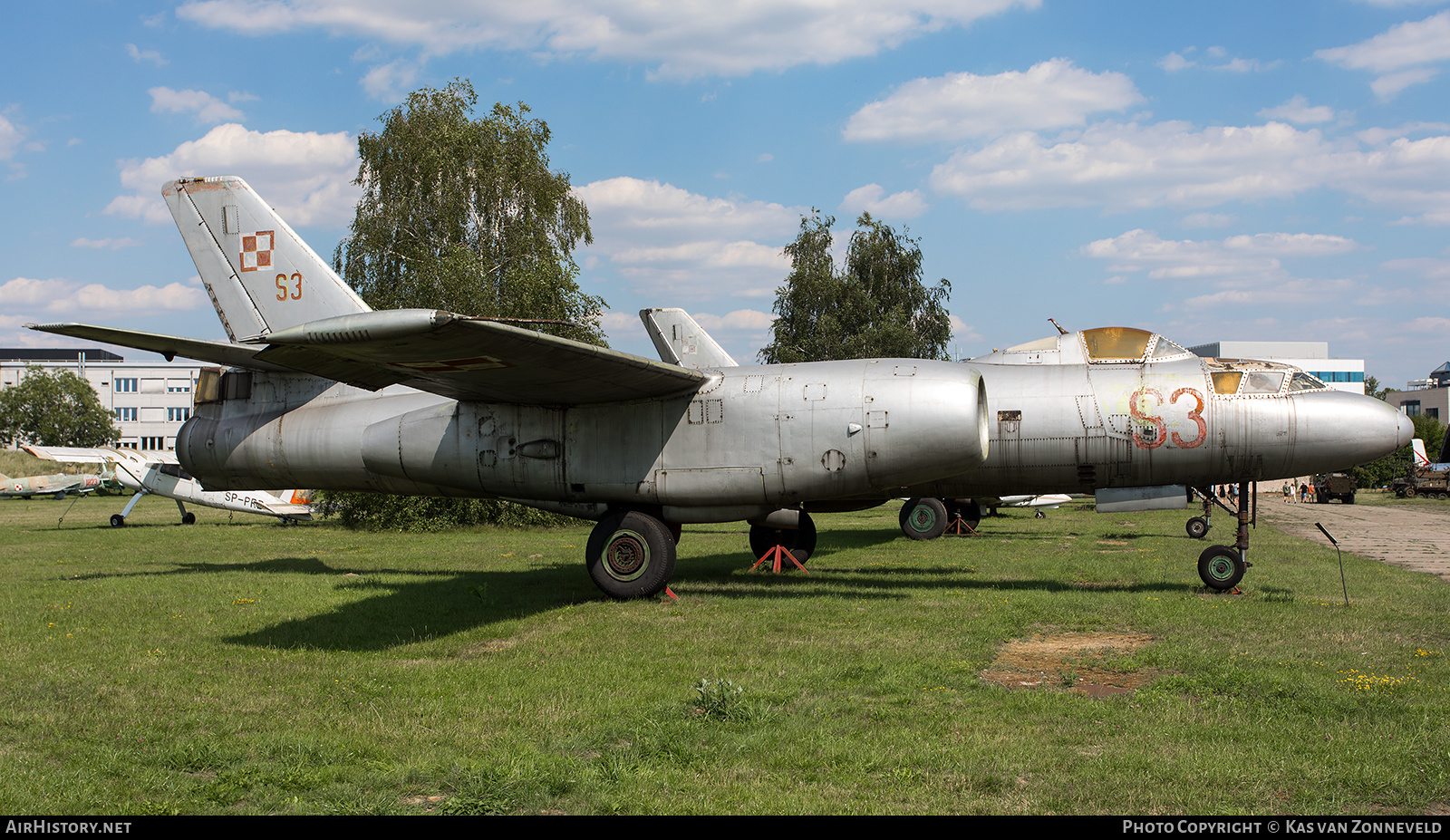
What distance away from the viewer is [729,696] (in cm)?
597

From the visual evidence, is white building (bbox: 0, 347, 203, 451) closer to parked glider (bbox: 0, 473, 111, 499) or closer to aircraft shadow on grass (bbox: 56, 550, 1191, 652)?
parked glider (bbox: 0, 473, 111, 499)

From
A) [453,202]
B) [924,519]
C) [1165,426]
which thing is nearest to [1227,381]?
[1165,426]

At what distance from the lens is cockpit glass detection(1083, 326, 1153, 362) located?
1196 cm

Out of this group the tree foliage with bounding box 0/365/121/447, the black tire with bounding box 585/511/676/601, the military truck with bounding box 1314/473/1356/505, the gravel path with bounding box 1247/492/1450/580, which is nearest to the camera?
the black tire with bounding box 585/511/676/601

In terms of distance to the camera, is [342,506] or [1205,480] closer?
[1205,480]

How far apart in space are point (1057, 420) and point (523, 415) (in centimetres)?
678

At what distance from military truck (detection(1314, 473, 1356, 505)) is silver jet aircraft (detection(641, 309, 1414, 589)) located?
39377 millimetres

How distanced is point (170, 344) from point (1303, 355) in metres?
117

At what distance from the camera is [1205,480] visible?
455 inches

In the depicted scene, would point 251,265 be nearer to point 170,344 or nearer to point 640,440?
point 170,344

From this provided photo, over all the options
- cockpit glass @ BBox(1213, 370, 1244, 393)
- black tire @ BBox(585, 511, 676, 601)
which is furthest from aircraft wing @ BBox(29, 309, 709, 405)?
cockpit glass @ BBox(1213, 370, 1244, 393)

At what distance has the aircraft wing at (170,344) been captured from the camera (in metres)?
9.34
